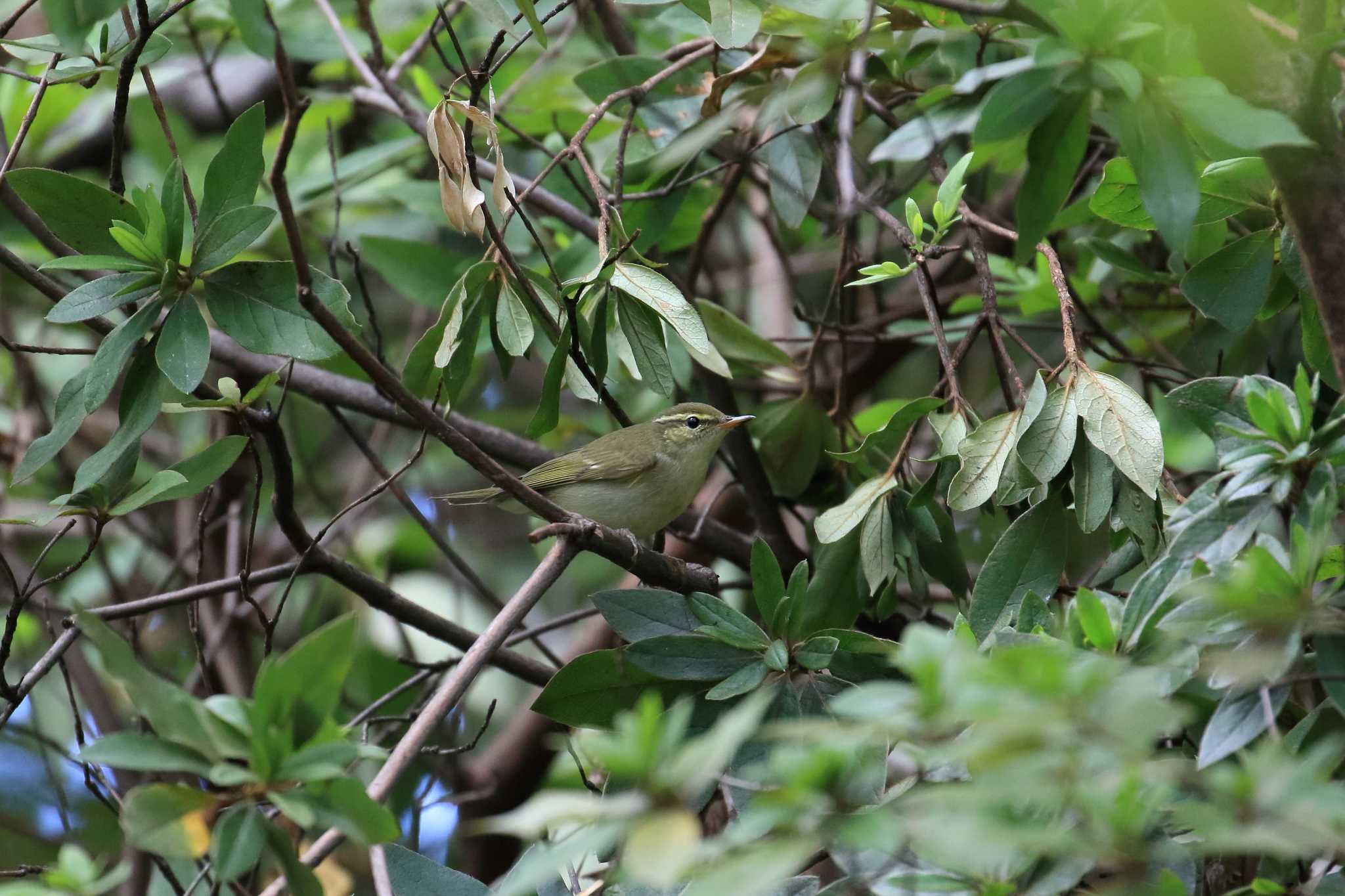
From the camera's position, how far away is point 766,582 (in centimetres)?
270

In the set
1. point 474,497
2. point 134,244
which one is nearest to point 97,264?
point 134,244

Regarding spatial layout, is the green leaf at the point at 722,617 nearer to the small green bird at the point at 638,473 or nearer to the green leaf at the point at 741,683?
the green leaf at the point at 741,683

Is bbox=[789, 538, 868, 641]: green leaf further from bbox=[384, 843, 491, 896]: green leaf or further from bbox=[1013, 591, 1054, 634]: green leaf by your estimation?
bbox=[384, 843, 491, 896]: green leaf

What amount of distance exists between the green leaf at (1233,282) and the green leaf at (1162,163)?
0.81 meters

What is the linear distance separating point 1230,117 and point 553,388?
5.04ft

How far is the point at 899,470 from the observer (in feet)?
10.1

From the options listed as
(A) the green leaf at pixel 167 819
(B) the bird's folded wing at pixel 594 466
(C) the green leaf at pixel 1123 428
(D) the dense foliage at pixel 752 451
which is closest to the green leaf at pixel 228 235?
(D) the dense foliage at pixel 752 451

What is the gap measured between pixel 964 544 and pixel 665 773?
3.12m

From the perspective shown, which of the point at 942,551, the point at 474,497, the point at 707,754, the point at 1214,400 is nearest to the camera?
the point at 707,754

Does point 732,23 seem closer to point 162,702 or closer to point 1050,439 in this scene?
point 1050,439

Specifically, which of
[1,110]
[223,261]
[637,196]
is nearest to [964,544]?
[637,196]

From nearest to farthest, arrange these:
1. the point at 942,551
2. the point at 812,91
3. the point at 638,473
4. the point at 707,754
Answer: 1. the point at 707,754
2. the point at 812,91
3. the point at 942,551
4. the point at 638,473

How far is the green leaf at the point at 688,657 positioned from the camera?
8.57 feet

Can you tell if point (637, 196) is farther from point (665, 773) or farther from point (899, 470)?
point (665, 773)
